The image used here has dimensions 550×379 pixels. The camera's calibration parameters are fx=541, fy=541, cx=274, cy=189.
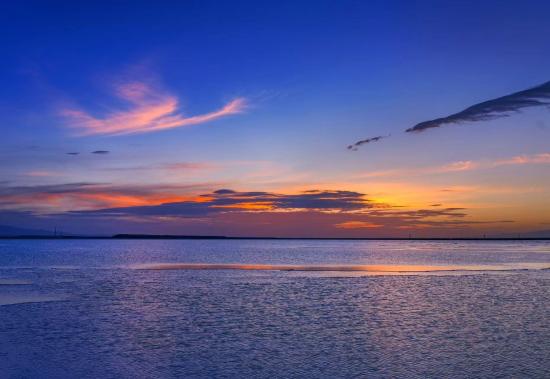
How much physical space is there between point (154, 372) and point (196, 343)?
3653 mm

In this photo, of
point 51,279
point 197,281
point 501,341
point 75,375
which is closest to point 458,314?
point 501,341

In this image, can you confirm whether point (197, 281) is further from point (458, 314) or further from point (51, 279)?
point (458, 314)

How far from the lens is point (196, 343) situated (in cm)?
1817

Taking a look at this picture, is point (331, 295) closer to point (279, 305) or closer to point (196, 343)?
point (279, 305)

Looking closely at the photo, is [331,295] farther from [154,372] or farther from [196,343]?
[154,372]

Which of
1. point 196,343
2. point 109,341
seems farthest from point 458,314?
point 109,341

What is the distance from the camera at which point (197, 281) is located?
4178 centimetres

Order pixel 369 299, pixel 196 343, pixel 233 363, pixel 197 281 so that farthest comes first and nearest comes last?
pixel 197 281 → pixel 369 299 → pixel 196 343 → pixel 233 363

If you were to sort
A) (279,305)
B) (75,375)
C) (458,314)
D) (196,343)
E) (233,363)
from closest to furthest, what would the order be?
Answer: (75,375) < (233,363) < (196,343) < (458,314) < (279,305)

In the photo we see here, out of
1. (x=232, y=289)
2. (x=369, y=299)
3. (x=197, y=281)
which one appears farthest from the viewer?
(x=197, y=281)

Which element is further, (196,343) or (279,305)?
(279,305)

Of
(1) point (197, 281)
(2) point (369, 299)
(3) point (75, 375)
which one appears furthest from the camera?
(1) point (197, 281)

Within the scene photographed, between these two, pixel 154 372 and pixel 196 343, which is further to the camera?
pixel 196 343

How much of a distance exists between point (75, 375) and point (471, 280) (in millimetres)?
34572
